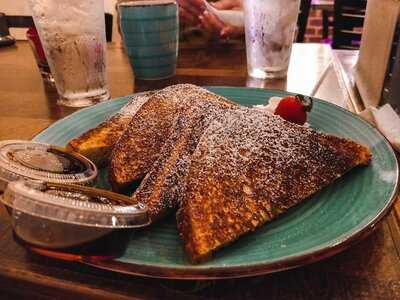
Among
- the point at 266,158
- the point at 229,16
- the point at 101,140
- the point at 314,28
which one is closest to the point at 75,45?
the point at 101,140

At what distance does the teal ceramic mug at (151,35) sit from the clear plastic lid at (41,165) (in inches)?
26.2

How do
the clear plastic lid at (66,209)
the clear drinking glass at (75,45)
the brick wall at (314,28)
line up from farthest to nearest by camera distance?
1. the brick wall at (314,28)
2. the clear drinking glass at (75,45)
3. the clear plastic lid at (66,209)

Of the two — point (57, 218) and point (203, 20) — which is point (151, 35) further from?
point (57, 218)

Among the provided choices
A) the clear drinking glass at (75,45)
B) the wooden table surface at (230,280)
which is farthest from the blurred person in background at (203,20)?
the wooden table surface at (230,280)

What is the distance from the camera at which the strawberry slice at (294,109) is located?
0.76m

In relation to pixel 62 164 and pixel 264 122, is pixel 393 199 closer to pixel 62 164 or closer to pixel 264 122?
pixel 264 122

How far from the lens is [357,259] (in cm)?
47

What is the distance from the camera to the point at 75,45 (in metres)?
1.01

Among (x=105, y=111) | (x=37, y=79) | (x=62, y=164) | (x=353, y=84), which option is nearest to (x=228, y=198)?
(x=62, y=164)

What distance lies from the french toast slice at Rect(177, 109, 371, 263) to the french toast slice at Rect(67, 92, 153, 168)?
0.69ft

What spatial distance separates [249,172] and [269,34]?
731 mm

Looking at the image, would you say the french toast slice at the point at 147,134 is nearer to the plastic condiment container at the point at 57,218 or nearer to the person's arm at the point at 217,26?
the plastic condiment container at the point at 57,218

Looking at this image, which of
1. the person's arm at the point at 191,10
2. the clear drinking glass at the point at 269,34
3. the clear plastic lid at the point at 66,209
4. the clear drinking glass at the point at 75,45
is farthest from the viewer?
the person's arm at the point at 191,10

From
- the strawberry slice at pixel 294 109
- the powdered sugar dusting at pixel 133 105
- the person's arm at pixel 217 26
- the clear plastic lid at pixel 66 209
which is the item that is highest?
the person's arm at pixel 217 26
